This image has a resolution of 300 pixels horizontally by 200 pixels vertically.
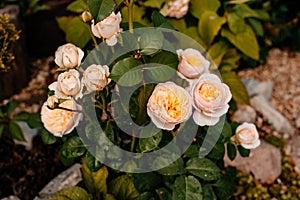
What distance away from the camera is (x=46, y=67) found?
2.88 metres

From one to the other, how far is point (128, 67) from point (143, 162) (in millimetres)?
433

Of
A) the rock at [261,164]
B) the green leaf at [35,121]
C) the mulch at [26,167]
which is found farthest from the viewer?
the rock at [261,164]

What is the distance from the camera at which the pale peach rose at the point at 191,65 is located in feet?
5.09

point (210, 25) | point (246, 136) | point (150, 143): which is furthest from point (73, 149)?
point (210, 25)

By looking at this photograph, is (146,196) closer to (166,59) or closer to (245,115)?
(166,59)

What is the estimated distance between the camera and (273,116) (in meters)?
2.58

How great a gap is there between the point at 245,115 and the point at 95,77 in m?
1.35

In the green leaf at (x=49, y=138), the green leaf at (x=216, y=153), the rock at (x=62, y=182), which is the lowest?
the rock at (x=62, y=182)

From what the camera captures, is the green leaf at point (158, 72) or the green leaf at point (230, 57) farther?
the green leaf at point (230, 57)

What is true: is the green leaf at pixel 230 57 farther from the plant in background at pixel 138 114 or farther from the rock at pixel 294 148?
the plant in background at pixel 138 114

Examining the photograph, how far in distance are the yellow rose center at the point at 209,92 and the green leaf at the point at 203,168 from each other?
31cm

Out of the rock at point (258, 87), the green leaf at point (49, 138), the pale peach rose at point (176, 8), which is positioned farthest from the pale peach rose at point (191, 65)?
the rock at point (258, 87)

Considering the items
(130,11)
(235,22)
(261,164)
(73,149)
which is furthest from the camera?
(235,22)

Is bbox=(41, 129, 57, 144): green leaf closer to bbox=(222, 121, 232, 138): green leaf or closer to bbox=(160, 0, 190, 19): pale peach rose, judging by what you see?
bbox=(222, 121, 232, 138): green leaf
